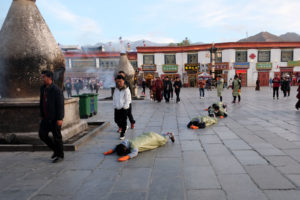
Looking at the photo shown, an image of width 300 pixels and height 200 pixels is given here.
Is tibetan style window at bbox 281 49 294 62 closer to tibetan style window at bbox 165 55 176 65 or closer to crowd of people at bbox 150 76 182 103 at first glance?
tibetan style window at bbox 165 55 176 65

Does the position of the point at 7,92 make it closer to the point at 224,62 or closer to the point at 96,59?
the point at 224,62

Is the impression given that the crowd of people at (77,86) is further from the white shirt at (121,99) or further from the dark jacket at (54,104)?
Answer: the dark jacket at (54,104)

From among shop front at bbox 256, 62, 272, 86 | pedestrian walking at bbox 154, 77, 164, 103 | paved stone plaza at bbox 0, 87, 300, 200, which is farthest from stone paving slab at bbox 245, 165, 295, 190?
shop front at bbox 256, 62, 272, 86

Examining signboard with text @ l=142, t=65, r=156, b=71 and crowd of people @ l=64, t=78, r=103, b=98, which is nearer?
crowd of people @ l=64, t=78, r=103, b=98

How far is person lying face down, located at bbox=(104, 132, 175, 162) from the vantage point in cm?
385

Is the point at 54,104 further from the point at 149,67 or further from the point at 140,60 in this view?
the point at 140,60

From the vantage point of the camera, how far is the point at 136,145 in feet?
13.0

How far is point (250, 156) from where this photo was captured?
12.3ft

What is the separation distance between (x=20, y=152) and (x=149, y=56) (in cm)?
3349

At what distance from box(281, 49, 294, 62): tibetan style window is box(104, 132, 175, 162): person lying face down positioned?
36415 mm

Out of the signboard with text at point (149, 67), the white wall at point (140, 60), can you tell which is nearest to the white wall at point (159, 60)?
the signboard with text at point (149, 67)

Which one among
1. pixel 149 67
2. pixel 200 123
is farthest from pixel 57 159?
pixel 149 67

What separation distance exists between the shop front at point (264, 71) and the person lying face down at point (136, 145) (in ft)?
112

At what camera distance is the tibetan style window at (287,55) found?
33.5 m
